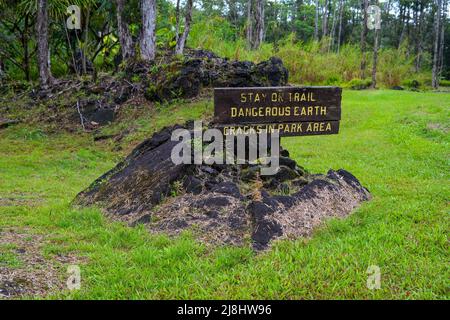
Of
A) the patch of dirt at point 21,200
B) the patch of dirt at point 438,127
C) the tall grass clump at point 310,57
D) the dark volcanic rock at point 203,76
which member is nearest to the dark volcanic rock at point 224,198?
the patch of dirt at point 21,200

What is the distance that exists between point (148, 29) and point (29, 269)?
11297mm

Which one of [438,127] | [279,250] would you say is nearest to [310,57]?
[438,127]

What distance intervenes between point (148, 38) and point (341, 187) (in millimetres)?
10048

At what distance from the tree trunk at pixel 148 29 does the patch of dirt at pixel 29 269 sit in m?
10.4

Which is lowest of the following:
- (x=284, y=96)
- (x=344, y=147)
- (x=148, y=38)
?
(x=344, y=147)

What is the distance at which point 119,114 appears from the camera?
13281 millimetres

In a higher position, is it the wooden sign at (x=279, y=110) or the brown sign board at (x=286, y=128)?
the wooden sign at (x=279, y=110)

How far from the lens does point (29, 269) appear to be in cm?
385

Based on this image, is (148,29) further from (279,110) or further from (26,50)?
(279,110)

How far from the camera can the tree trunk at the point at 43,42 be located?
14459 millimetres

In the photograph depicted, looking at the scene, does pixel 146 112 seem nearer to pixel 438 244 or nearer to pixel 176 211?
pixel 176 211

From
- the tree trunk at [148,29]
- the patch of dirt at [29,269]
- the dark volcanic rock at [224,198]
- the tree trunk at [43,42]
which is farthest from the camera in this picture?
Answer: the tree trunk at [43,42]

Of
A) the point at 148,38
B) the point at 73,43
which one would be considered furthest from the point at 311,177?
the point at 73,43

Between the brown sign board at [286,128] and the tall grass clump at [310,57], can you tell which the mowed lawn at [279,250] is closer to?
the brown sign board at [286,128]
